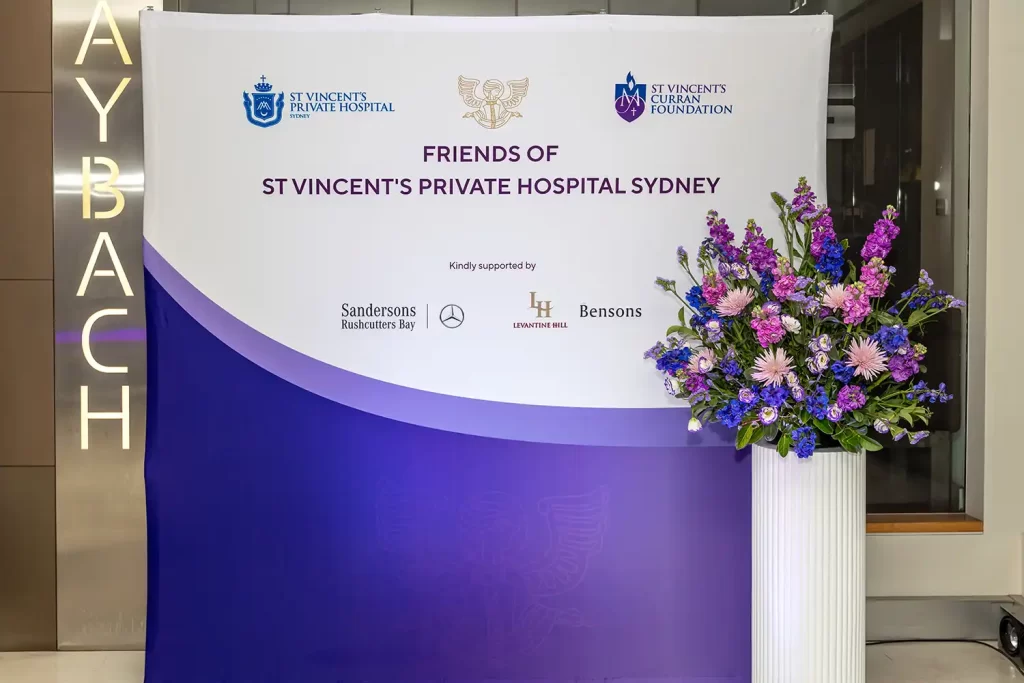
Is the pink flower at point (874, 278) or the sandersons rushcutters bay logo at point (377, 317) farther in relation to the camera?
the sandersons rushcutters bay logo at point (377, 317)

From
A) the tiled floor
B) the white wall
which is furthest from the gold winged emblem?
the tiled floor

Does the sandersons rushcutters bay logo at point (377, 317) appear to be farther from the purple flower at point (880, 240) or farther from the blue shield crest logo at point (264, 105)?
the purple flower at point (880, 240)

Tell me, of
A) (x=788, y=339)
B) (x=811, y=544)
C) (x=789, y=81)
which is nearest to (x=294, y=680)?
(x=811, y=544)

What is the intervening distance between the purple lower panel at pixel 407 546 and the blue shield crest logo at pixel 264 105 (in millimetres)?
584

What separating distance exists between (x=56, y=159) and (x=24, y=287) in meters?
0.45

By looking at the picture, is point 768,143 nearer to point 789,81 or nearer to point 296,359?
point 789,81

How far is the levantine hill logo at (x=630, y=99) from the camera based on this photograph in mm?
2541

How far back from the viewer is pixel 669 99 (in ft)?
8.37

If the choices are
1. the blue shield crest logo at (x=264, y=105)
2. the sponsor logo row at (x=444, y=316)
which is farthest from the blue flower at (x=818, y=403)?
the blue shield crest logo at (x=264, y=105)

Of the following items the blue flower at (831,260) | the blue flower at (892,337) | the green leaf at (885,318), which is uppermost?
the blue flower at (831,260)

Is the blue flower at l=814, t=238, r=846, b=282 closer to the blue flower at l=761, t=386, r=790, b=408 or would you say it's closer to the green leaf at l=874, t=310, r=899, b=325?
the green leaf at l=874, t=310, r=899, b=325

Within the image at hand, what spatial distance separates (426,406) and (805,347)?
3.61 ft

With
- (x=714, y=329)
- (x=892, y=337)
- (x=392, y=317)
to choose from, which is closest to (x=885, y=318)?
(x=892, y=337)

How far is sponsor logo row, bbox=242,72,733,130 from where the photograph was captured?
99.7 inches
